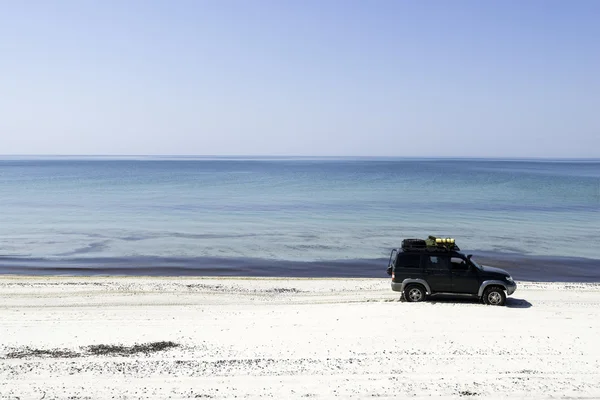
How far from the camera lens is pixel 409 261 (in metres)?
18.2

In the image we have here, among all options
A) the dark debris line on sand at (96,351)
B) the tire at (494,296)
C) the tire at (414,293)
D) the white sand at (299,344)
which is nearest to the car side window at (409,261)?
the tire at (414,293)

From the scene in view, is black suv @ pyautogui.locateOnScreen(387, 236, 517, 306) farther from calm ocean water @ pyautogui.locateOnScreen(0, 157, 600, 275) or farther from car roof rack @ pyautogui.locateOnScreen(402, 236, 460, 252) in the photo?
calm ocean water @ pyautogui.locateOnScreen(0, 157, 600, 275)

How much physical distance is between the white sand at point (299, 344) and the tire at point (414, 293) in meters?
0.59

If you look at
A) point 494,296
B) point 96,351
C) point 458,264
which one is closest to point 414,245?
→ point 458,264

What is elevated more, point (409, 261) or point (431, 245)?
point (431, 245)

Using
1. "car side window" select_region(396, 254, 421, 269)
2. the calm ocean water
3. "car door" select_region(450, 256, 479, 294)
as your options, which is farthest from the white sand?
the calm ocean water

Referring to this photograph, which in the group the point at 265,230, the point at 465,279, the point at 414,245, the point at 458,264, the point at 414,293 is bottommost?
the point at 265,230

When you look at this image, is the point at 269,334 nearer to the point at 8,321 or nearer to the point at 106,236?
the point at 8,321

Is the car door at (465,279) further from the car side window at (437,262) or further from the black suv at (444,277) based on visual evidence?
the car side window at (437,262)

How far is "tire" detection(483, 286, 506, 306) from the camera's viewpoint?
18.0 m

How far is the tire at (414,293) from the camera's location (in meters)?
18.2

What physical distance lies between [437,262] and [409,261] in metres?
0.90

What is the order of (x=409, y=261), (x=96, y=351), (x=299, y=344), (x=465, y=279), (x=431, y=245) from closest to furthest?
(x=96, y=351), (x=299, y=344), (x=465, y=279), (x=409, y=261), (x=431, y=245)

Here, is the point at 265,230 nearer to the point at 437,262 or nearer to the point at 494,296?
the point at 437,262
